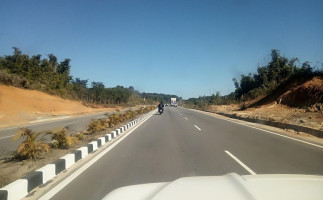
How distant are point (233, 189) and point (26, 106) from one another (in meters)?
37.3

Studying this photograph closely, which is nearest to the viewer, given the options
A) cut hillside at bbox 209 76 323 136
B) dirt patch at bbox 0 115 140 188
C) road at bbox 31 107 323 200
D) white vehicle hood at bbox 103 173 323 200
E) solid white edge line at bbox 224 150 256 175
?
white vehicle hood at bbox 103 173 323 200

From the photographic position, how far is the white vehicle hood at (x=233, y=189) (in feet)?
10.4

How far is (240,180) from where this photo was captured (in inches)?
147

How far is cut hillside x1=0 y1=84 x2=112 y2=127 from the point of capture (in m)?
30.2

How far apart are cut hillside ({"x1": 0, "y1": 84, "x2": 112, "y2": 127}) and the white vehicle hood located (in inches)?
964

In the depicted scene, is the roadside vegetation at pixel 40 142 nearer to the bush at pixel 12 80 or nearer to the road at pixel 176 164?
the road at pixel 176 164

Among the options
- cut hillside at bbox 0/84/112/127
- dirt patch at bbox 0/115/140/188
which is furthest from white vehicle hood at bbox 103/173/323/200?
cut hillside at bbox 0/84/112/127

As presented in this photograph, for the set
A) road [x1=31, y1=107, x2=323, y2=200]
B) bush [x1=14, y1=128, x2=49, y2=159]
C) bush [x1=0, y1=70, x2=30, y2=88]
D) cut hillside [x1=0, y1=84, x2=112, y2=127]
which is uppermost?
bush [x1=0, y1=70, x2=30, y2=88]

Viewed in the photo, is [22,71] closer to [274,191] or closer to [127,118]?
[127,118]

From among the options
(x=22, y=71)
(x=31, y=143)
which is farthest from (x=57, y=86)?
(x=31, y=143)

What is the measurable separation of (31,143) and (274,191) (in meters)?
7.04

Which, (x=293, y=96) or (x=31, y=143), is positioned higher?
(x=293, y=96)

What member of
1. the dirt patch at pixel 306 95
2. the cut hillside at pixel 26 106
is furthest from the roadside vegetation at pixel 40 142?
the dirt patch at pixel 306 95

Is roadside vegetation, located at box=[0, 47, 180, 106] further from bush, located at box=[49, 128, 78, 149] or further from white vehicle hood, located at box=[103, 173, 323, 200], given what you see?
white vehicle hood, located at box=[103, 173, 323, 200]
